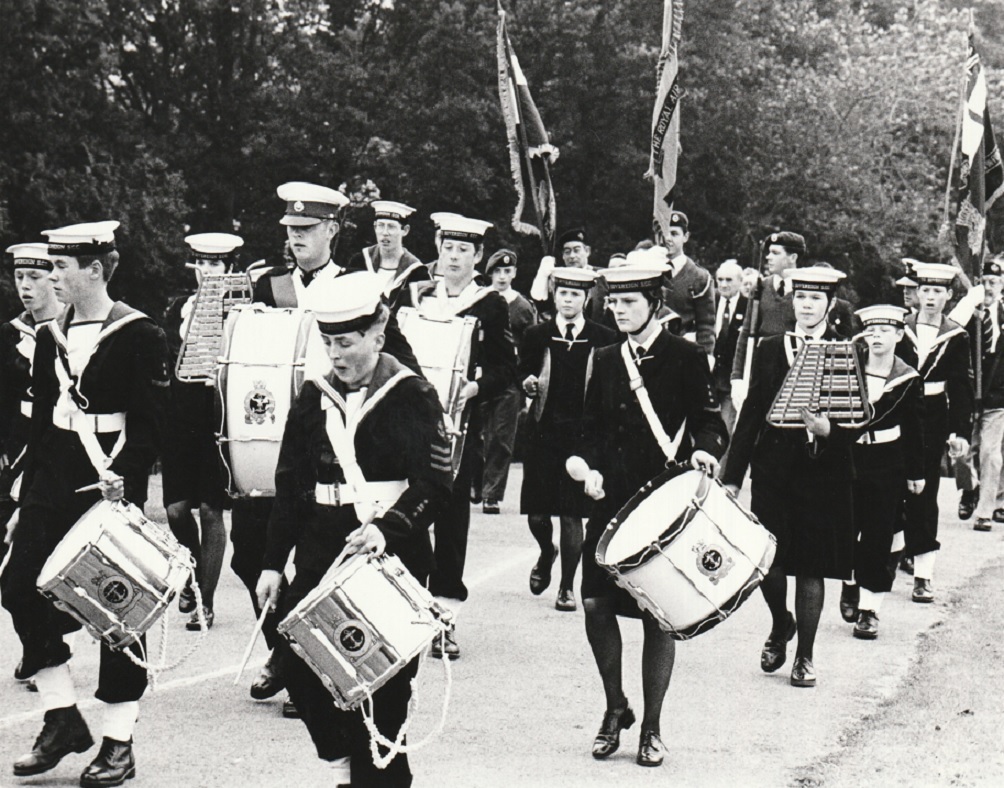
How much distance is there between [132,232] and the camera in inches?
1069

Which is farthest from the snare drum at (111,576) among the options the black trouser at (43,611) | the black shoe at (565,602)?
the black shoe at (565,602)

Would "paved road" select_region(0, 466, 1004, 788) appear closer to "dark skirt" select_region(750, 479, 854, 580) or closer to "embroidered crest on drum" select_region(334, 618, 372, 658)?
"dark skirt" select_region(750, 479, 854, 580)

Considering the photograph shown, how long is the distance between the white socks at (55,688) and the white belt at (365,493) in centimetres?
176

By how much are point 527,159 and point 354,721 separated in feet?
25.8

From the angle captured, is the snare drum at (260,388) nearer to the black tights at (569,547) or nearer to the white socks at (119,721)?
the white socks at (119,721)

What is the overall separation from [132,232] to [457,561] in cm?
1956

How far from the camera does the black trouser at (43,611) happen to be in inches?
249

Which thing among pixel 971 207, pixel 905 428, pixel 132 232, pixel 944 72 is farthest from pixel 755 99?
pixel 905 428

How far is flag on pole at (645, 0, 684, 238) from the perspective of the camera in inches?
506

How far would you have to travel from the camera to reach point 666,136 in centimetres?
1304

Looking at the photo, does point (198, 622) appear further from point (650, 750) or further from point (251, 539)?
point (650, 750)

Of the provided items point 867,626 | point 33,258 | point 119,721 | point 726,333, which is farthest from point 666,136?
point 119,721

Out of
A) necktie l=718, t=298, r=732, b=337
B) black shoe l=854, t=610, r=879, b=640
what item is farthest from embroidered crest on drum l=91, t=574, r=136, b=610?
necktie l=718, t=298, r=732, b=337

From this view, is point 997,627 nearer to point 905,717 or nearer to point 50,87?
point 905,717
